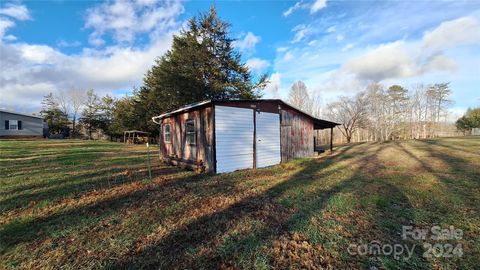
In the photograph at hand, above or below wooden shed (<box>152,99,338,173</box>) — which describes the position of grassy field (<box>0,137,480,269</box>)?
below

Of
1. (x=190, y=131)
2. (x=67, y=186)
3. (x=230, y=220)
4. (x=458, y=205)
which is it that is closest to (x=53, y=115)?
(x=190, y=131)

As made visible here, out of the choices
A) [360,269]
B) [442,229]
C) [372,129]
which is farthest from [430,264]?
[372,129]

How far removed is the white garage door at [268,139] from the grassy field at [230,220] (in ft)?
10.6

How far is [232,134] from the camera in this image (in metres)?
9.41

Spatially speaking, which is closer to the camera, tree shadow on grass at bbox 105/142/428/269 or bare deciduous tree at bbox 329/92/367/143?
tree shadow on grass at bbox 105/142/428/269

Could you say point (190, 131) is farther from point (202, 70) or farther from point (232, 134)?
point (202, 70)

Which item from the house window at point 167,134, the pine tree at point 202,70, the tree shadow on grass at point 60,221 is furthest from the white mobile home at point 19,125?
the tree shadow on grass at point 60,221

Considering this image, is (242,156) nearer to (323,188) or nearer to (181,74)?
(323,188)

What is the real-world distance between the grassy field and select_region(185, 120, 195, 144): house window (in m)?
3.17

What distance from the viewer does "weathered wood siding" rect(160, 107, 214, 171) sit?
9.11 m

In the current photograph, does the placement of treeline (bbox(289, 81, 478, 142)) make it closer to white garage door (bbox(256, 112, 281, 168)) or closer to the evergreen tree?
white garage door (bbox(256, 112, 281, 168))

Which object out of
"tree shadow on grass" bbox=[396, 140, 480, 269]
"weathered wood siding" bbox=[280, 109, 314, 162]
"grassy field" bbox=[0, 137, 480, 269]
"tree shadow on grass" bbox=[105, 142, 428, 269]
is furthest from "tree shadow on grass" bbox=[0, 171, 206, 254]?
"weathered wood siding" bbox=[280, 109, 314, 162]

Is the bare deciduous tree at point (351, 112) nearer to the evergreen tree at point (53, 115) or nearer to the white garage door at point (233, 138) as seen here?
the white garage door at point (233, 138)

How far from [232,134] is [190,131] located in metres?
2.31
